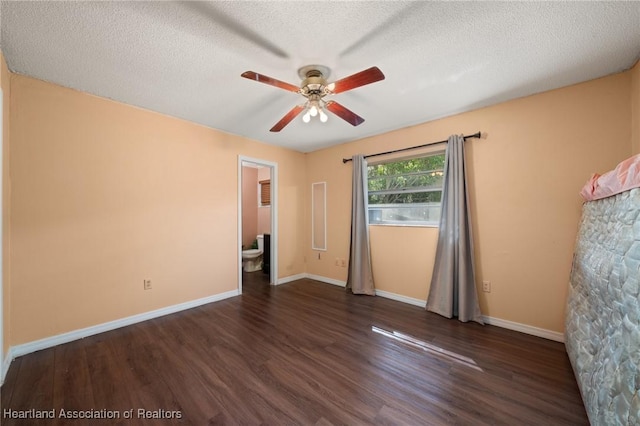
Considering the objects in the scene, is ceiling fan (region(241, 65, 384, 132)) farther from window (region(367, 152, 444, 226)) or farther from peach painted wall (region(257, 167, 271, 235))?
peach painted wall (region(257, 167, 271, 235))

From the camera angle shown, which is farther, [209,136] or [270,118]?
[209,136]

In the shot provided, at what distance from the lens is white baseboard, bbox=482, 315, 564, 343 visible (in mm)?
2334

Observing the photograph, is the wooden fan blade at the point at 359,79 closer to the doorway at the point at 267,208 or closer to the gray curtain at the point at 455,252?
the gray curtain at the point at 455,252

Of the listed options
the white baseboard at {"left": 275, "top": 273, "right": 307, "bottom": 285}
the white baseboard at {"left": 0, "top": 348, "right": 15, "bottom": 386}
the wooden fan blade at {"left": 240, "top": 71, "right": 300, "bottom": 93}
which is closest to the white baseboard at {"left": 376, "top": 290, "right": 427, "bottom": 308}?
the white baseboard at {"left": 275, "top": 273, "right": 307, "bottom": 285}

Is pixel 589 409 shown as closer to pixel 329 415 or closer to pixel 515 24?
pixel 329 415

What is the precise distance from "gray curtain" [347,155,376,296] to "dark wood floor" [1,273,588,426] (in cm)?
99

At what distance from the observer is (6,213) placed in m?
1.99

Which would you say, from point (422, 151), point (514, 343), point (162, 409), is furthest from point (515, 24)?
point (162, 409)

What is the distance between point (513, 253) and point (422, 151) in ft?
5.19

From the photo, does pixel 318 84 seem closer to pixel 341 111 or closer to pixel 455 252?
pixel 341 111

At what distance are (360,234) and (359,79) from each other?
2446 mm

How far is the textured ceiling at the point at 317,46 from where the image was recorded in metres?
1.47

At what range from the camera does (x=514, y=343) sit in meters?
2.29

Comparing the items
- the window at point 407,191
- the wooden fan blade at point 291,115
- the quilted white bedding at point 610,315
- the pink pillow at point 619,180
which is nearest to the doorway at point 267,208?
the wooden fan blade at point 291,115
